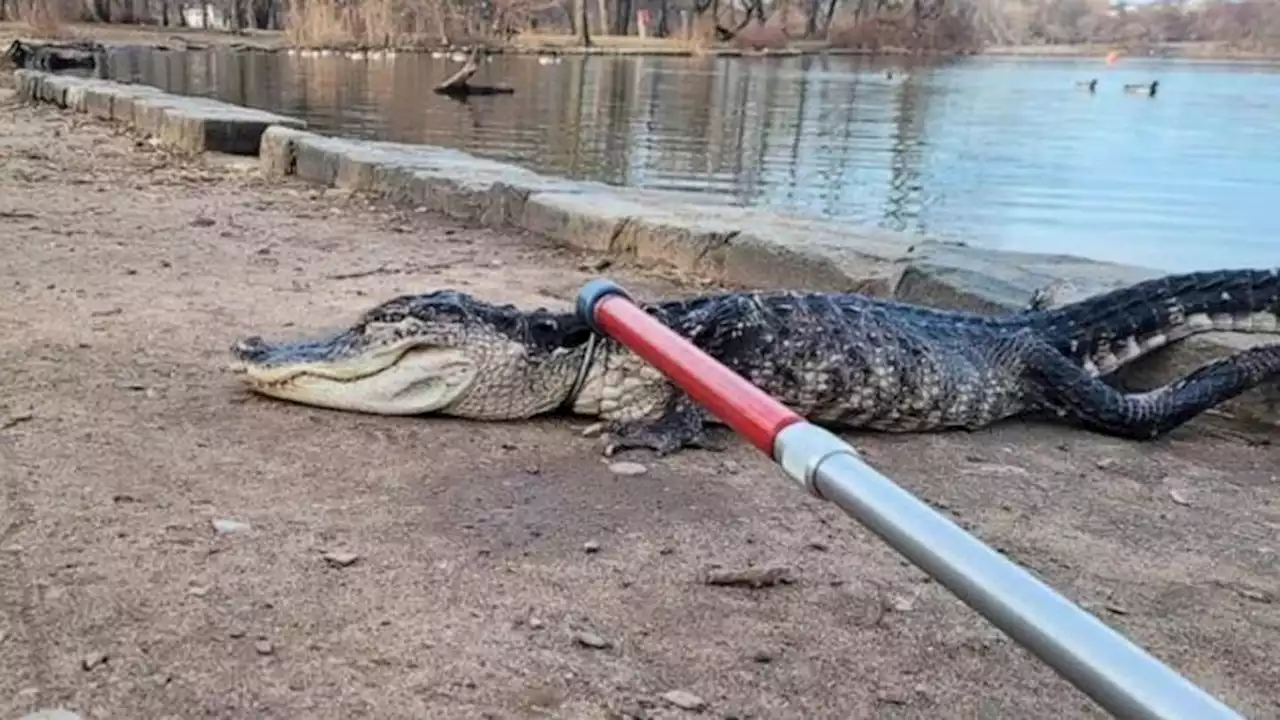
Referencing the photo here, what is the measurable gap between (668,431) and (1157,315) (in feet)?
6.46

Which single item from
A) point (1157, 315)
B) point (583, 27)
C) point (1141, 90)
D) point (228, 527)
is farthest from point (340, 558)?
point (583, 27)

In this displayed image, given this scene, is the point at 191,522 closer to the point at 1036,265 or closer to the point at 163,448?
the point at 163,448

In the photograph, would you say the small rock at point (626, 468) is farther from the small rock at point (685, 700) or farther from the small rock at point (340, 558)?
the small rock at point (685, 700)

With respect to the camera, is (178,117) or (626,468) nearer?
(626,468)

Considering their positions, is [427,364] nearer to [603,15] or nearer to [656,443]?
[656,443]

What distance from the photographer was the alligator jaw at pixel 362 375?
347 cm

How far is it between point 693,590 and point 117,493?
1335 millimetres

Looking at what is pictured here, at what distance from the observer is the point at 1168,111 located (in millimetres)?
24141

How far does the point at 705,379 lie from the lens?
1790 mm

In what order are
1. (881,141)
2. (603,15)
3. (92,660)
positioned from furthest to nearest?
(603,15)
(881,141)
(92,660)

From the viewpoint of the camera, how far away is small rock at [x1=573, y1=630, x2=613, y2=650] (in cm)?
225

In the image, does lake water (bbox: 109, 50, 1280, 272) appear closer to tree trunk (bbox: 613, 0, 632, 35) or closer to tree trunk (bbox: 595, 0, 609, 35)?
tree trunk (bbox: 595, 0, 609, 35)

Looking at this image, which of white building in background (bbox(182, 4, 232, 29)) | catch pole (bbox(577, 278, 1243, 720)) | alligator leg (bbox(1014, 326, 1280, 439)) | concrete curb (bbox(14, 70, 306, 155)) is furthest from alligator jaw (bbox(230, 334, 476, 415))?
white building in background (bbox(182, 4, 232, 29))

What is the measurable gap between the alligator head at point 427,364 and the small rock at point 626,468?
1.49 feet
